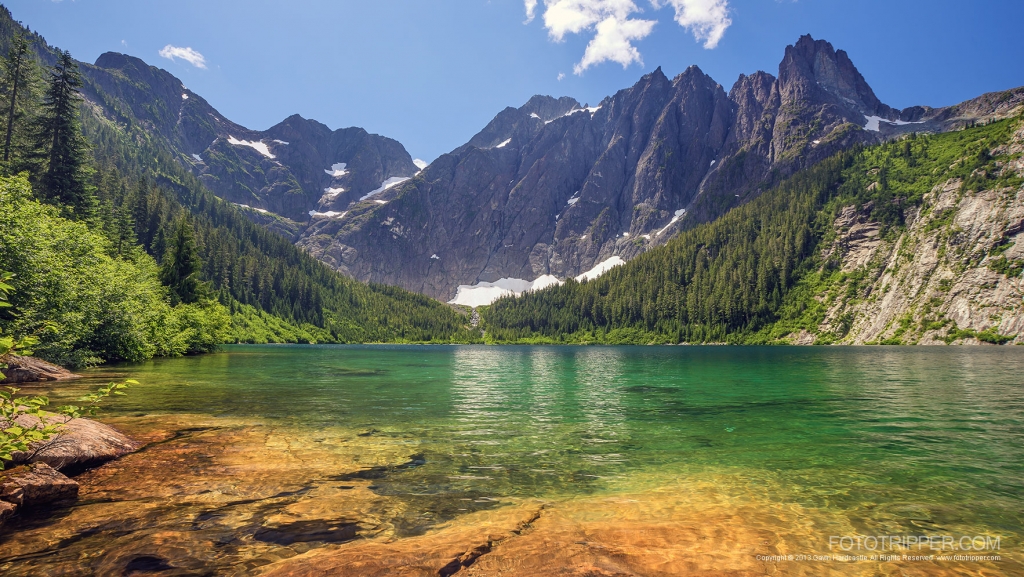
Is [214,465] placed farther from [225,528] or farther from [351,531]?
[351,531]

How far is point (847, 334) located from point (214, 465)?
233173mm

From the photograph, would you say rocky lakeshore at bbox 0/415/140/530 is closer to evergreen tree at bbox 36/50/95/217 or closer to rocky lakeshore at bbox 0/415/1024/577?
rocky lakeshore at bbox 0/415/1024/577

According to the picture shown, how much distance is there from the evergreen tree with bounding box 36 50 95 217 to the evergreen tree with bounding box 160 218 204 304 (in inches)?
672

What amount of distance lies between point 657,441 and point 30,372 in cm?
3939

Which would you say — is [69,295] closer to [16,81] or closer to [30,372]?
[30,372]

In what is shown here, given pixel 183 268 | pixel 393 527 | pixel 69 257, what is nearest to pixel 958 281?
pixel 393 527

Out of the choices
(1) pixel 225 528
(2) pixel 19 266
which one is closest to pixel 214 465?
(1) pixel 225 528

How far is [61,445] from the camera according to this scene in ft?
43.1

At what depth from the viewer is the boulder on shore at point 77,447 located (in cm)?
1237

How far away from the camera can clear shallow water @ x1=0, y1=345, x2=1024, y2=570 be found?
41.6 ft

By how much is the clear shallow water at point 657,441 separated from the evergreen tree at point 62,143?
47.2m

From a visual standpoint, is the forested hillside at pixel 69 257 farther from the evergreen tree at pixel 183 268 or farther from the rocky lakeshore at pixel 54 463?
the rocky lakeshore at pixel 54 463

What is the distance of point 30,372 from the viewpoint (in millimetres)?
30859

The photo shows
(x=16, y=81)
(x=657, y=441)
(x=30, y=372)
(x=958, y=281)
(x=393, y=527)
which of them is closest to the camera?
(x=393, y=527)
